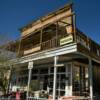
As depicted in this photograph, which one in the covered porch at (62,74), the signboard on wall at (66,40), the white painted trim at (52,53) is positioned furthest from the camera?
the covered porch at (62,74)

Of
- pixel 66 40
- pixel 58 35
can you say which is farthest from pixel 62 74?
pixel 66 40

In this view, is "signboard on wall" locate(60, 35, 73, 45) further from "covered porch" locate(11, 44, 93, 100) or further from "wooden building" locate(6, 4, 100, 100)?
"covered porch" locate(11, 44, 93, 100)

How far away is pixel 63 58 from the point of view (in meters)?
12.8

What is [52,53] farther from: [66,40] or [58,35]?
[58,35]

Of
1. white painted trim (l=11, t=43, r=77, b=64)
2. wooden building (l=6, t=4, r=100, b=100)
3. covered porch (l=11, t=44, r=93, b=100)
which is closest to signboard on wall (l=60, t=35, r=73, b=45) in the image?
wooden building (l=6, t=4, r=100, b=100)

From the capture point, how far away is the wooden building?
405 inches

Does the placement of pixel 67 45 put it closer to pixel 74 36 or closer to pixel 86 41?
pixel 74 36

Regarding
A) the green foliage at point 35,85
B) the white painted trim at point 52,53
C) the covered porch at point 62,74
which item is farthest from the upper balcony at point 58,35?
the green foliage at point 35,85

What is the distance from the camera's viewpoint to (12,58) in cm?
1487

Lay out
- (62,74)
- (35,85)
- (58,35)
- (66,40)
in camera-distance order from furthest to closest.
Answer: (35,85)
(58,35)
(62,74)
(66,40)

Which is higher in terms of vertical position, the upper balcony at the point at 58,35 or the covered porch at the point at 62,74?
the upper balcony at the point at 58,35

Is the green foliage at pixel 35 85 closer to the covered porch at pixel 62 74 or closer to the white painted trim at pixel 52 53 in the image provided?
the covered porch at pixel 62 74

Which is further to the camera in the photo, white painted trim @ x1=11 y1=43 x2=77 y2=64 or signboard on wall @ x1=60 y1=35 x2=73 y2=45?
signboard on wall @ x1=60 y1=35 x2=73 y2=45

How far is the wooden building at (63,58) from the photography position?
10.3 m
